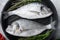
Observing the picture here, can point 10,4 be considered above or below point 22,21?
above

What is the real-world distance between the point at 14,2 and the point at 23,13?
0.12 m

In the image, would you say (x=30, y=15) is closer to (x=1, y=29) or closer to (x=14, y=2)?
(x=14, y=2)

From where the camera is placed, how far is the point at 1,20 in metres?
1.67

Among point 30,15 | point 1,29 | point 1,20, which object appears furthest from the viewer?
point 1,29

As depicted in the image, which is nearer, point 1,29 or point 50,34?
point 50,34

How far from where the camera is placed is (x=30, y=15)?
5.14 ft

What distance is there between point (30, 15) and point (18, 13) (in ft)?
0.31

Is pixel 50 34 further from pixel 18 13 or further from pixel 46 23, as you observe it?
pixel 18 13

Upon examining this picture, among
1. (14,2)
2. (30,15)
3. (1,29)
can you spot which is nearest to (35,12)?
(30,15)

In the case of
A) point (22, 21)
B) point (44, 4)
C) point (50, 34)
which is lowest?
point (50, 34)

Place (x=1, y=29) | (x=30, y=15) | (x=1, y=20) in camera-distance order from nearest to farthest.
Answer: (x=30, y=15), (x=1, y=20), (x=1, y=29)

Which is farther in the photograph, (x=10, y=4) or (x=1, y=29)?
(x=1, y=29)

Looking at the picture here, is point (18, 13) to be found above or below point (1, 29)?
above

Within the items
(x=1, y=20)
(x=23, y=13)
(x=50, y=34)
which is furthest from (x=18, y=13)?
(x=50, y=34)
